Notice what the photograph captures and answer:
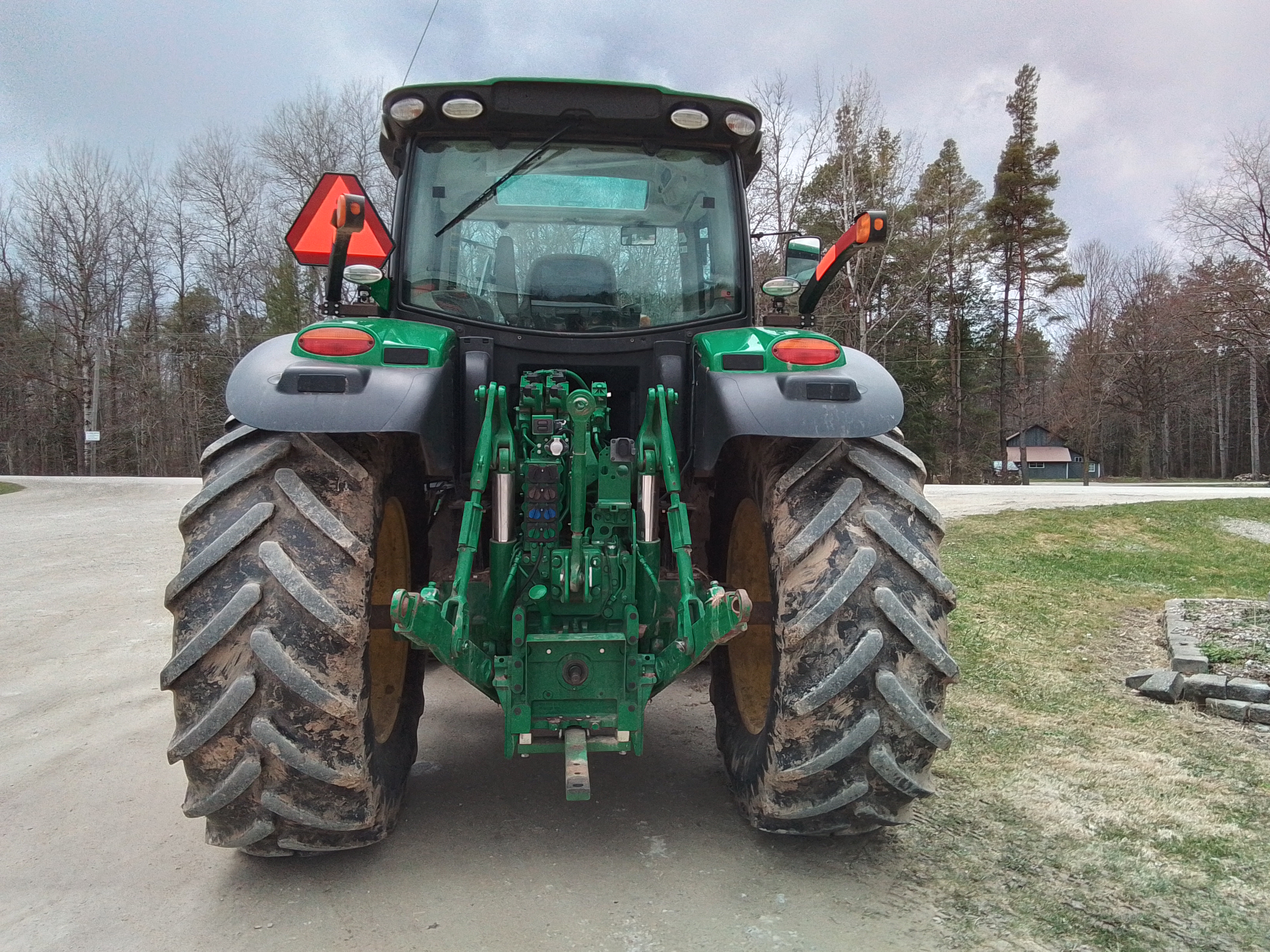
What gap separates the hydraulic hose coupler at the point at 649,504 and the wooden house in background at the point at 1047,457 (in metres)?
68.5

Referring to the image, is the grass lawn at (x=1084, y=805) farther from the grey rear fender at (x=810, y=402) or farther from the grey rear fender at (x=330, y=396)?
the grey rear fender at (x=330, y=396)

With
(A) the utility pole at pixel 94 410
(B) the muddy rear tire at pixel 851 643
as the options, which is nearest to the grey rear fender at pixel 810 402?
(B) the muddy rear tire at pixel 851 643

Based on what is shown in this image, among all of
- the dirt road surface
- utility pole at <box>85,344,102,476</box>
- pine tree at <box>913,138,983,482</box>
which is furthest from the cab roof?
utility pole at <box>85,344,102,476</box>

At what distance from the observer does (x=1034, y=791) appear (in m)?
3.29

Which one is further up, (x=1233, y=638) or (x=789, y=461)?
(x=789, y=461)

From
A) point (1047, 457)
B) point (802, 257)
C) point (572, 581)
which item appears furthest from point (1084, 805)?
point (1047, 457)

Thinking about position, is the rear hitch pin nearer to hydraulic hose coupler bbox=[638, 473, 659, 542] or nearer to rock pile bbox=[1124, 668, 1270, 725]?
hydraulic hose coupler bbox=[638, 473, 659, 542]

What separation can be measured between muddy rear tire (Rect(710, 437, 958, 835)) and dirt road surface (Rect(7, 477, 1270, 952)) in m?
0.24

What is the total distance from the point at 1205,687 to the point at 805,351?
3.36 metres

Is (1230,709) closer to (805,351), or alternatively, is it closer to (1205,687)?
(1205,687)

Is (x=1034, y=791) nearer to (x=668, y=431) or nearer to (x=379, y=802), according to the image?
(x=668, y=431)

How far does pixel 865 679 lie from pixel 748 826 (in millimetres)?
846

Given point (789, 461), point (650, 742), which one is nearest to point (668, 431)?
point (789, 461)

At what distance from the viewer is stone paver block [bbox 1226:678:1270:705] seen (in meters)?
4.34
